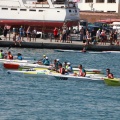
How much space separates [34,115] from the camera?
5672 centimetres

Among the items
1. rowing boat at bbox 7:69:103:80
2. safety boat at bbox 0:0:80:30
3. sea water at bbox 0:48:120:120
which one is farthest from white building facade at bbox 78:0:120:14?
rowing boat at bbox 7:69:103:80

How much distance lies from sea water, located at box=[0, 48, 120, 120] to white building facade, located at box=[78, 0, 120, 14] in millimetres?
67548

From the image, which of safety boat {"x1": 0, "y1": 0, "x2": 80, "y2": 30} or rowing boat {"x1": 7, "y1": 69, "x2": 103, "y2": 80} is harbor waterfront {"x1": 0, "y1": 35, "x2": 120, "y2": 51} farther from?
rowing boat {"x1": 7, "y1": 69, "x2": 103, "y2": 80}

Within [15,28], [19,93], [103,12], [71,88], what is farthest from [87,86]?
[103,12]

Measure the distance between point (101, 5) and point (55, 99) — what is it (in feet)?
285

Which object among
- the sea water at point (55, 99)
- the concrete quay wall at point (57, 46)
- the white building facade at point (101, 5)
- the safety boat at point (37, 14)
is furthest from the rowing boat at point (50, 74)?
the white building facade at point (101, 5)

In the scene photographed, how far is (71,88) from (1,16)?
37.7 m

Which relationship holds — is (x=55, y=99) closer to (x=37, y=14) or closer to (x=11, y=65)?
(x=11, y=65)

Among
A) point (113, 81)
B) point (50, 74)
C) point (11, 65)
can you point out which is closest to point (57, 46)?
point (11, 65)

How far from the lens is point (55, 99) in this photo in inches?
2472

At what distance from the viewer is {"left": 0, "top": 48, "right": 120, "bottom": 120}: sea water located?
2249 inches

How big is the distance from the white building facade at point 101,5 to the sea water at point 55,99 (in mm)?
67548

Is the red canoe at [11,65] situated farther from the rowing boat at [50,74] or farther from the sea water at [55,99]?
the rowing boat at [50,74]

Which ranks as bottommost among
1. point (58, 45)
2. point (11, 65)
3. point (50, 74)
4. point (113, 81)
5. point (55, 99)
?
point (55, 99)
